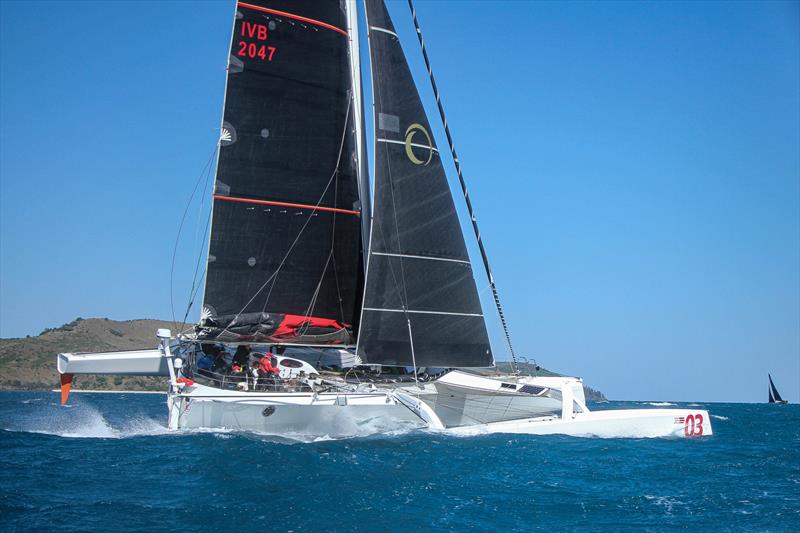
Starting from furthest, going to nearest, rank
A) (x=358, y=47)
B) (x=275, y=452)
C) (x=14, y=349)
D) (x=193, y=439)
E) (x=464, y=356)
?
1. (x=14, y=349)
2. (x=358, y=47)
3. (x=464, y=356)
4. (x=193, y=439)
5. (x=275, y=452)

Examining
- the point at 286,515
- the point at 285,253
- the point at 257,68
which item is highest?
the point at 257,68

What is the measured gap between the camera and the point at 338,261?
80.9 ft

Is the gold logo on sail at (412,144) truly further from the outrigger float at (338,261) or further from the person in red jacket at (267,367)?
the person in red jacket at (267,367)

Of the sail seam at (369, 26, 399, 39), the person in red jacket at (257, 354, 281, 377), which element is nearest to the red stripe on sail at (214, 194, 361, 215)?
the person in red jacket at (257, 354, 281, 377)

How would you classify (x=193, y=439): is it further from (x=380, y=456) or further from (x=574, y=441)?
(x=574, y=441)

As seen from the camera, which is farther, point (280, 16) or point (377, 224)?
point (280, 16)

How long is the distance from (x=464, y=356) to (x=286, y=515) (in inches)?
463

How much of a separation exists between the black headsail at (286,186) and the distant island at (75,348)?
2704 inches

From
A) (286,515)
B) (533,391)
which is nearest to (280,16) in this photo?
(533,391)

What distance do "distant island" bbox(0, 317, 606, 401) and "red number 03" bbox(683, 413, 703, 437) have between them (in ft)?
240

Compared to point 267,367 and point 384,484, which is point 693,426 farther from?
point 384,484

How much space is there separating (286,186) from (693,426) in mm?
14622

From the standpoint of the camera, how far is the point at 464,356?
22938mm

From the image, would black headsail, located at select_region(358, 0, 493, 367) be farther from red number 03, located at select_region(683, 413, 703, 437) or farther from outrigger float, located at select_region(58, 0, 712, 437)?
red number 03, located at select_region(683, 413, 703, 437)
